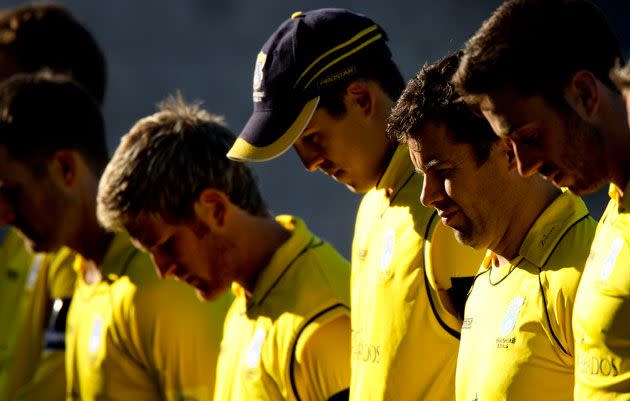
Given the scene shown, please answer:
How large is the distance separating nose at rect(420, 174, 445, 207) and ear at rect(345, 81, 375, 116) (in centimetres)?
46

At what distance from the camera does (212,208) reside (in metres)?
3.69

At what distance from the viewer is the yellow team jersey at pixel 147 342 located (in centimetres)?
381

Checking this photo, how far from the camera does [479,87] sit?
95.6 inches

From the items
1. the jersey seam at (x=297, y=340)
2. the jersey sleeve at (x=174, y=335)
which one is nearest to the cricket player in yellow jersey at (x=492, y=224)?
the jersey seam at (x=297, y=340)

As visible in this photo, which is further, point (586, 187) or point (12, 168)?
point (12, 168)

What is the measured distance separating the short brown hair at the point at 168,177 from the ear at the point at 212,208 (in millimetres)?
17

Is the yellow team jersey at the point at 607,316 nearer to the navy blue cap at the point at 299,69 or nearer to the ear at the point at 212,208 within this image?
the navy blue cap at the point at 299,69

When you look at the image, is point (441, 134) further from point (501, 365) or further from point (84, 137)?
point (84, 137)

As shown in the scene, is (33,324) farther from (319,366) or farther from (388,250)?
(388,250)

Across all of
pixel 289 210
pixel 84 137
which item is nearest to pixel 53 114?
pixel 84 137

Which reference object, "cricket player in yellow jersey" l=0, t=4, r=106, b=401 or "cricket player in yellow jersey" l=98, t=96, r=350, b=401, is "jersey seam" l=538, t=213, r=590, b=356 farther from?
"cricket player in yellow jersey" l=0, t=4, r=106, b=401

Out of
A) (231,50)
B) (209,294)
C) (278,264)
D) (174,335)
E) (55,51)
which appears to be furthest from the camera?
(231,50)

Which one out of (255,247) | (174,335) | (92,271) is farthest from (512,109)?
(92,271)

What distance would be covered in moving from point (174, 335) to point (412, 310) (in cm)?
105
